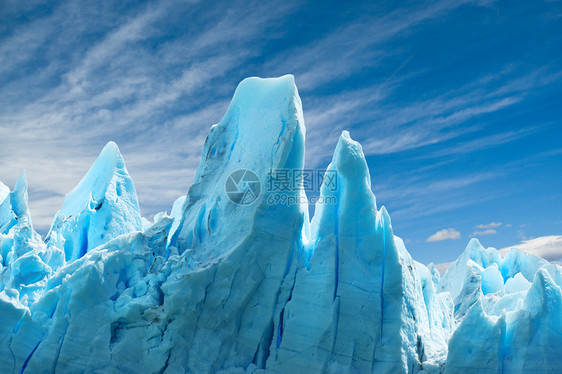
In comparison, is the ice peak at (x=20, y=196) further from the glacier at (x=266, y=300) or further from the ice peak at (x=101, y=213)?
the glacier at (x=266, y=300)

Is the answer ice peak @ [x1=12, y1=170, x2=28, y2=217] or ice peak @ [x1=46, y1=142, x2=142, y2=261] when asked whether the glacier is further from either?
ice peak @ [x1=12, y1=170, x2=28, y2=217]

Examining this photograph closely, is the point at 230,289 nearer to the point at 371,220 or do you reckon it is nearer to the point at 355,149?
the point at 371,220

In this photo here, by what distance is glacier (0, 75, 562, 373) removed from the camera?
1210 cm

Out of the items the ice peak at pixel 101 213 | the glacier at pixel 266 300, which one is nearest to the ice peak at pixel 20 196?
the ice peak at pixel 101 213

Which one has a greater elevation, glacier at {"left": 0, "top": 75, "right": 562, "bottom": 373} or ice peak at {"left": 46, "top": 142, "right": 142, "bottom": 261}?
ice peak at {"left": 46, "top": 142, "right": 142, "bottom": 261}

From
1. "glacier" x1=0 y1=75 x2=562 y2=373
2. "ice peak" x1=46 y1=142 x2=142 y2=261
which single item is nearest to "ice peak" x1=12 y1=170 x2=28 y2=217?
"ice peak" x1=46 y1=142 x2=142 y2=261

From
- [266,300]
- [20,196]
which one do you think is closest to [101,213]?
[20,196]

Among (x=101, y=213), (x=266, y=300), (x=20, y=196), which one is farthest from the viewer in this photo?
(x=20, y=196)

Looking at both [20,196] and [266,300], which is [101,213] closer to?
[20,196]

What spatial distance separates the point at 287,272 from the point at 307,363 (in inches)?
92.9

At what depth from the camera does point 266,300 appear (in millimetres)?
12797

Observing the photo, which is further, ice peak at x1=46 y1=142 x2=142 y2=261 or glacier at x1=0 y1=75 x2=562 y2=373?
ice peak at x1=46 y1=142 x2=142 y2=261

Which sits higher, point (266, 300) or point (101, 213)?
point (101, 213)

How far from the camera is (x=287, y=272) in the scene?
13.2 m
